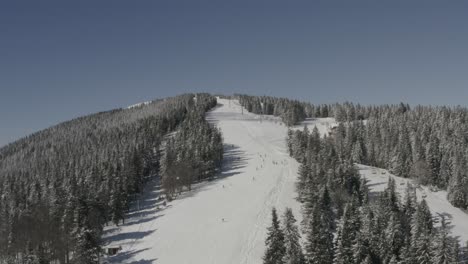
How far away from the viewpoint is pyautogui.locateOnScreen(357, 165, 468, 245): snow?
94075mm

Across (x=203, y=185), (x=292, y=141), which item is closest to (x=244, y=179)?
(x=203, y=185)

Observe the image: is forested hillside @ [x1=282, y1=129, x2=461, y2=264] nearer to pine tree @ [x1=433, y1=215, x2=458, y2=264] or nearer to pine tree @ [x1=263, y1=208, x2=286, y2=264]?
pine tree @ [x1=433, y1=215, x2=458, y2=264]

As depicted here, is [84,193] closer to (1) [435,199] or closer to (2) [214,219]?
(2) [214,219]

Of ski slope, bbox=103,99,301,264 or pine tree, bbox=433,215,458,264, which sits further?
ski slope, bbox=103,99,301,264

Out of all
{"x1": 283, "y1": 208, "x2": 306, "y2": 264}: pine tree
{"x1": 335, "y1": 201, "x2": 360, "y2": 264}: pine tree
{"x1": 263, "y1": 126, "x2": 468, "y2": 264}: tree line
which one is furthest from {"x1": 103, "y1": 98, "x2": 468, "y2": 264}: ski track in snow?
{"x1": 335, "y1": 201, "x2": 360, "y2": 264}: pine tree

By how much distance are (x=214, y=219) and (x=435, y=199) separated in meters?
60.8

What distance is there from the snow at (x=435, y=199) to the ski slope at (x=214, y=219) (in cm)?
2230

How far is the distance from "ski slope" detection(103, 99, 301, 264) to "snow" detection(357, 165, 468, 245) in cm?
2230

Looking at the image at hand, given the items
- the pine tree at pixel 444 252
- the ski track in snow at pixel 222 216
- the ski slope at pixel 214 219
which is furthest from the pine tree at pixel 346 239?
the ski track in snow at pixel 222 216

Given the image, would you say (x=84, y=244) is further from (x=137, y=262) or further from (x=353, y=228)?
(x=353, y=228)

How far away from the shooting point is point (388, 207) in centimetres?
7981

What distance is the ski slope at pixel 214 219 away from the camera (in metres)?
72.1

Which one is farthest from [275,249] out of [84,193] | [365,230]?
[84,193]

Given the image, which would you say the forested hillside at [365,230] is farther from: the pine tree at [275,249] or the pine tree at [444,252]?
the pine tree at [275,249]
